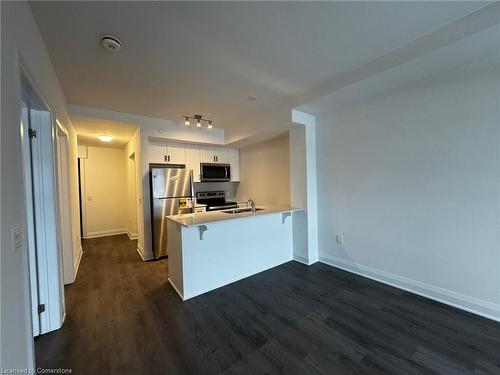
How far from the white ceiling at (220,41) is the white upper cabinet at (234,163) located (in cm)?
233

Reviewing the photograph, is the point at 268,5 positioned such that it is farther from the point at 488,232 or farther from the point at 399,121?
the point at 488,232

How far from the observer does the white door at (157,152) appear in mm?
3955

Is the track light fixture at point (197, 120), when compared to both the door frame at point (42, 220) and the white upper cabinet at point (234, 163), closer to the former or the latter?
the white upper cabinet at point (234, 163)

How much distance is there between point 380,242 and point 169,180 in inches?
137

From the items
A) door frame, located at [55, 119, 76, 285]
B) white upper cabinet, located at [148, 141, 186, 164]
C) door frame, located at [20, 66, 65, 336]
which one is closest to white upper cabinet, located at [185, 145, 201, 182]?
white upper cabinet, located at [148, 141, 186, 164]

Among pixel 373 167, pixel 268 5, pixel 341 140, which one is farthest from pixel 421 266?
pixel 268 5

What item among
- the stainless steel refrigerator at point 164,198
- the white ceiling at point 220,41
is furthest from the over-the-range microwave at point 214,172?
the white ceiling at point 220,41

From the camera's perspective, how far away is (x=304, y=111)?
127 inches

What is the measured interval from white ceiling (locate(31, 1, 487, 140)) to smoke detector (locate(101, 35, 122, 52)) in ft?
0.15

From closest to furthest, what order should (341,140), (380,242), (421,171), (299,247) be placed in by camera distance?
(421,171) < (380,242) < (341,140) < (299,247)

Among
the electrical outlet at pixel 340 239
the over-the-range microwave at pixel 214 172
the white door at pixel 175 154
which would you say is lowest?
the electrical outlet at pixel 340 239

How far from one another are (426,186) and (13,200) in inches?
136

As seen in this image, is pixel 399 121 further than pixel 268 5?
Yes

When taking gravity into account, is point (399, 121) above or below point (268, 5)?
below
